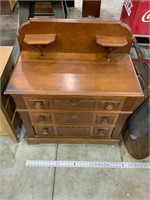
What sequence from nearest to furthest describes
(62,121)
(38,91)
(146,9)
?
1. (38,91)
2. (62,121)
3. (146,9)

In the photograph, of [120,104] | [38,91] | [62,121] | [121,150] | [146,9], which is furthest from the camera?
[121,150]

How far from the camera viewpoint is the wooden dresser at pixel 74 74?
3.25 feet

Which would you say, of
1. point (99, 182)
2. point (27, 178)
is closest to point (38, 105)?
point (27, 178)

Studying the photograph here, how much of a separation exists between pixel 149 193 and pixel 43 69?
121cm

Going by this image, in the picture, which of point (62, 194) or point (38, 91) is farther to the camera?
point (62, 194)

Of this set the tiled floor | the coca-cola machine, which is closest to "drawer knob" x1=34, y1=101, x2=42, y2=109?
the tiled floor

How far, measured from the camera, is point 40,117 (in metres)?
1.19

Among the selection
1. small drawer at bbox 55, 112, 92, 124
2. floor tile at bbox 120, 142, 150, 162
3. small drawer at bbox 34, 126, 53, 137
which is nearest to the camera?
small drawer at bbox 55, 112, 92, 124

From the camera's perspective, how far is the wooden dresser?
3.25 ft

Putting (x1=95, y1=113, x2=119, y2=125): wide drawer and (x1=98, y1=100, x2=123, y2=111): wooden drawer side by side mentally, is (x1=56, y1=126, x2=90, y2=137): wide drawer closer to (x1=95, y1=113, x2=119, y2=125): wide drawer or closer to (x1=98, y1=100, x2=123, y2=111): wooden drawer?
(x1=95, y1=113, x2=119, y2=125): wide drawer

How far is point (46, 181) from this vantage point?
130 cm

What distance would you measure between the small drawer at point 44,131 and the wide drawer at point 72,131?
0.07 meters

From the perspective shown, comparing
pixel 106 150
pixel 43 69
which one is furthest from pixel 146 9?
pixel 106 150

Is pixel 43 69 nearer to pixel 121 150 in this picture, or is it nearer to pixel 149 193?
pixel 121 150
